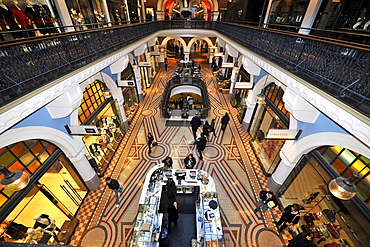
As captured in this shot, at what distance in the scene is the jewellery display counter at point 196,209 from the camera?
439 centimetres

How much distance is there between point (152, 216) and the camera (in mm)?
4785

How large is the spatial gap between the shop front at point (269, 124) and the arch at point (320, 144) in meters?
1.14

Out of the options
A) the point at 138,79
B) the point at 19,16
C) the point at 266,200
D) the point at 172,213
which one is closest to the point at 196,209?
the point at 172,213

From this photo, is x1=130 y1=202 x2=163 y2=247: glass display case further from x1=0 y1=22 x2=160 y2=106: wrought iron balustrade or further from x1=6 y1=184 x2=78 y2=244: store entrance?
x1=0 y1=22 x2=160 y2=106: wrought iron balustrade

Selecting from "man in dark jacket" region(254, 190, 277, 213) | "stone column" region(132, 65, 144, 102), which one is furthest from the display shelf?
"stone column" region(132, 65, 144, 102)

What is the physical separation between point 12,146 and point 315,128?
7247 mm

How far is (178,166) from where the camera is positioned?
734 cm

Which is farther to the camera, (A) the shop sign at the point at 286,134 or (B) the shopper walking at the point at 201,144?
(B) the shopper walking at the point at 201,144

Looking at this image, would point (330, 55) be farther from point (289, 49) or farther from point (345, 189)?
point (345, 189)

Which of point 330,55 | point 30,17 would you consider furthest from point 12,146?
point 330,55

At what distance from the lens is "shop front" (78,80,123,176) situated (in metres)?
6.43

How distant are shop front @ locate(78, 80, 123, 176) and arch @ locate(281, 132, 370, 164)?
22.7 feet

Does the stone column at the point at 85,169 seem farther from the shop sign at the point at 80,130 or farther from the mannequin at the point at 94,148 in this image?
the mannequin at the point at 94,148

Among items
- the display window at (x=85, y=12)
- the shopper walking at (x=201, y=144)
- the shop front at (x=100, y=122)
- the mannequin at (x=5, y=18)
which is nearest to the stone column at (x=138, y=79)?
the display window at (x=85, y=12)
